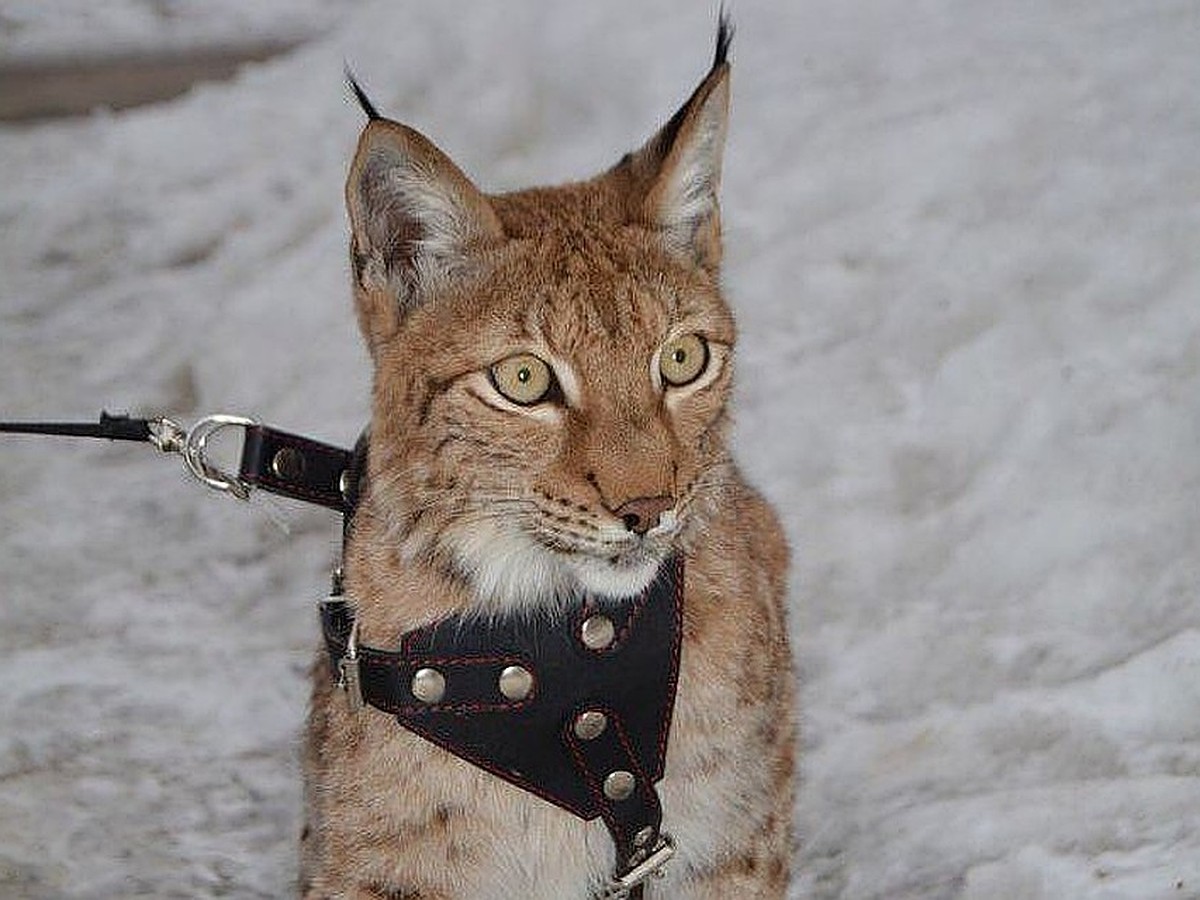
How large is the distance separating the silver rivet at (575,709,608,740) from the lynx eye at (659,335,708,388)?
571mm

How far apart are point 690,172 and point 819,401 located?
8.01 ft

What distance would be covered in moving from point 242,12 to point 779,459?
4525mm

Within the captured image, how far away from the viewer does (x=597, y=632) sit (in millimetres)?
3293

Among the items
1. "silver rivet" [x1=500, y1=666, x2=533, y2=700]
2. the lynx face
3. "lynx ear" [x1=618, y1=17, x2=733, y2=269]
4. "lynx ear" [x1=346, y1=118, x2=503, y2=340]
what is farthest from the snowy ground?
"lynx ear" [x1=346, y1=118, x2=503, y2=340]

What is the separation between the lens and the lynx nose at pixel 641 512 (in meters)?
Answer: 3.09

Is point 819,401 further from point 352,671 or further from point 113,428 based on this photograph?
point 352,671

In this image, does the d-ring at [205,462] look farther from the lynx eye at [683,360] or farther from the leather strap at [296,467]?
the lynx eye at [683,360]

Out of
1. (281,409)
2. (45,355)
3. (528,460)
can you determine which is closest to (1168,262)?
(281,409)

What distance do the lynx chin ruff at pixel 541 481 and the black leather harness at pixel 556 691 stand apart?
2.1 inches

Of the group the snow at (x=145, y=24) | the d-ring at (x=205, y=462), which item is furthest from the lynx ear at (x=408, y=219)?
the snow at (x=145, y=24)

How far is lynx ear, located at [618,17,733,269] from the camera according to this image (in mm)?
3340

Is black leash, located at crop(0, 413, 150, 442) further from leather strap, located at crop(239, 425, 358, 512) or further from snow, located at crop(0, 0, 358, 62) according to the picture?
snow, located at crop(0, 0, 358, 62)

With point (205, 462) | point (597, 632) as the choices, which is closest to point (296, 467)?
point (205, 462)

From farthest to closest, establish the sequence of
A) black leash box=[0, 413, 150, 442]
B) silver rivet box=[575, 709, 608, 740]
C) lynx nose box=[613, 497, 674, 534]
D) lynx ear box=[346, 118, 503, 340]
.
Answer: black leash box=[0, 413, 150, 442] < silver rivet box=[575, 709, 608, 740] < lynx ear box=[346, 118, 503, 340] < lynx nose box=[613, 497, 674, 534]
